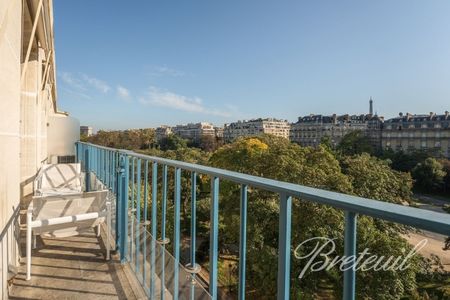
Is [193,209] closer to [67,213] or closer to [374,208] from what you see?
[374,208]

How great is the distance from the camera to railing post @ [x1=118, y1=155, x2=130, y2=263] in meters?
2.60

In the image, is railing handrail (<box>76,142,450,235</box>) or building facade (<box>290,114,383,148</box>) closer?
railing handrail (<box>76,142,450,235</box>)

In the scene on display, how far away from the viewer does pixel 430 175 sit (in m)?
33.6

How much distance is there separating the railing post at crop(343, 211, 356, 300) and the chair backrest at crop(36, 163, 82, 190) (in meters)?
4.63

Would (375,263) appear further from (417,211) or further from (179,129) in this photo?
(179,129)

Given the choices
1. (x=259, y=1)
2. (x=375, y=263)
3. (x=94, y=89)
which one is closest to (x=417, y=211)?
(x=375, y=263)

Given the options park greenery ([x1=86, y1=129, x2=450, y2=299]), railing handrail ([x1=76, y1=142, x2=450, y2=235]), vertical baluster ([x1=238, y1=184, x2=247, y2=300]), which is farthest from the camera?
park greenery ([x1=86, y1=129, x2=450, y2=299])

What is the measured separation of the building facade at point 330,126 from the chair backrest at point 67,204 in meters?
63.9

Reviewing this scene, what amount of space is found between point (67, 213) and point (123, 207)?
0.55 meters

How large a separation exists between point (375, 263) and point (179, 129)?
107 m

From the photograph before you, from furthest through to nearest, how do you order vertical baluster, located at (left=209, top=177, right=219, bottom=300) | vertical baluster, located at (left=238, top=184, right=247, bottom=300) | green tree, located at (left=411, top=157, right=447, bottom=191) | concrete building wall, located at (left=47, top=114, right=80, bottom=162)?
green tree, located at (left=411, top=157, right=447, bottom=191)
concrete building wall, located at (left=47, top=114, right=80, bottom=162)
vertical baluster, located at (left=209, top=177, right=219, bottom=300)
vertical baluster, located at (left=238, top=184, right=247, bottom=300)

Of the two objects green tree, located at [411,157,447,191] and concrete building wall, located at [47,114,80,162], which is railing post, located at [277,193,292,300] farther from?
green tree, located at [411,157,447,191]

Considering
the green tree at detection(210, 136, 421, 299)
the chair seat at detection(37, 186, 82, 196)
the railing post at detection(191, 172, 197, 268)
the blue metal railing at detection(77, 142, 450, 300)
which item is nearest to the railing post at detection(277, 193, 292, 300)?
the blue metal railing at detection(77, 142, 450, 300)

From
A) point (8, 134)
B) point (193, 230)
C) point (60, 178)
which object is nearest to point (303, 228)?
point (60, 178)
